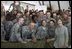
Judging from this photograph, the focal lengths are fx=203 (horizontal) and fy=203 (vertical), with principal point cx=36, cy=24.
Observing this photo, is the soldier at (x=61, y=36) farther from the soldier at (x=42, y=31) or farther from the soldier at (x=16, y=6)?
the soldier at (x=16, y=6)

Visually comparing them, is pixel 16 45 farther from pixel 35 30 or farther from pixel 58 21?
pixel 58 21

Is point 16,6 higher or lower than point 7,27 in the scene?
higher

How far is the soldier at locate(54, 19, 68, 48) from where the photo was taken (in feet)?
13.5

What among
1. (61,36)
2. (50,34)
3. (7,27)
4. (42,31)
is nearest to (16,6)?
(7,27)

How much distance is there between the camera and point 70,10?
13.8 feet

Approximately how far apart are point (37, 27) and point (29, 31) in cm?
18

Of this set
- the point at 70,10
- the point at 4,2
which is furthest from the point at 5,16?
the point at 70,10

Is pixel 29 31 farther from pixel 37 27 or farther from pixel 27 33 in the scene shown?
pixel 37 27

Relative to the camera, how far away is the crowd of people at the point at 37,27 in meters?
4.10

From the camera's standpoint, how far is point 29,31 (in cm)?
413

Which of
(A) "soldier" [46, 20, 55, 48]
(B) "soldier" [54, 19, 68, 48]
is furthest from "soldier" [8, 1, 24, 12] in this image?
(B) "soldier" [54, 19, 68, 48]

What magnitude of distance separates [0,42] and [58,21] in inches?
48.9

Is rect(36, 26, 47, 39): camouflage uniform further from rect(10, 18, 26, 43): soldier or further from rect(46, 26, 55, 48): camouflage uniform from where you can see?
rect(10, 18, 26, 43): soldier

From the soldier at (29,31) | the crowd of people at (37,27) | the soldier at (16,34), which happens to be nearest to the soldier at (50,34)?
the crowd of people at (37,27)
